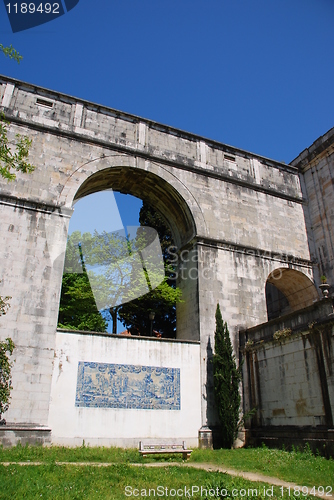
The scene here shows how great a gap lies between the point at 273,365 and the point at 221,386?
1875mm

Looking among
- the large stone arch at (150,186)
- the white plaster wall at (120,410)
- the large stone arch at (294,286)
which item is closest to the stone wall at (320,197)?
the large stone arch at (294,286)

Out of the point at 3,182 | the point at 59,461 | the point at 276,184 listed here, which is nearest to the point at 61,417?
the point at 59,461

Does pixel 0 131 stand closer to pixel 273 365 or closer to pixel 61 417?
pixel 61 417

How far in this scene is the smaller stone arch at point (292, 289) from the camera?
18.1 meters

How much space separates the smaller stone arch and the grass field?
8510mm

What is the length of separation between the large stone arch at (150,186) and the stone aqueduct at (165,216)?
0.15 ft

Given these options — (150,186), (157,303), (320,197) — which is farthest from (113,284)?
(320,197)

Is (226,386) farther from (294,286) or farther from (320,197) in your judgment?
(320,197)

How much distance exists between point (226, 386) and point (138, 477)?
21.7 ft

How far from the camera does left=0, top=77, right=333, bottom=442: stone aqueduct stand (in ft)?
41.5

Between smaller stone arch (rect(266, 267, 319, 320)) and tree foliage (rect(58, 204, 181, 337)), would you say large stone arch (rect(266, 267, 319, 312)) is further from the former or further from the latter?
tree foliage (rect(58, 204, 181, 337))

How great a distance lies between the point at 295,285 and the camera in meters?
18.8

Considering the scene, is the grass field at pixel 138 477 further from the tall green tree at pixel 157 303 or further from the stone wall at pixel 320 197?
the stone wall at pixel 320 197

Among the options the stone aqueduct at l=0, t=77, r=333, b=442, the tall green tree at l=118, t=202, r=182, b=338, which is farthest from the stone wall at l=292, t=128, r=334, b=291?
the tall green tree at l=118, t=202, r=182, b=338
